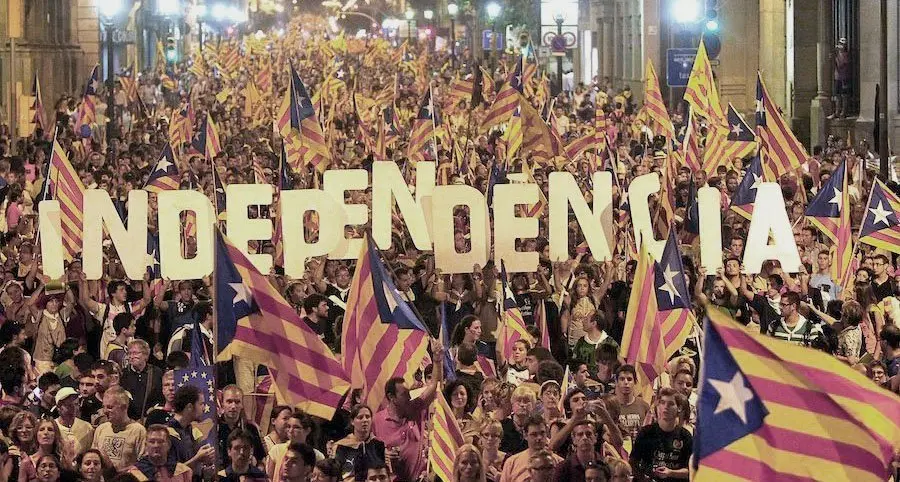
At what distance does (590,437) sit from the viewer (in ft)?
34.1

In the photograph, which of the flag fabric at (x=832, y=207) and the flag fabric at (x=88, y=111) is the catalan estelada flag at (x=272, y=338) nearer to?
the flag fabric at (x=832, y=207)

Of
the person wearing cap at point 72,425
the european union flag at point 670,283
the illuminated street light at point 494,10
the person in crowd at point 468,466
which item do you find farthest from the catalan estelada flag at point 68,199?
the illuminated street light at point 494,10

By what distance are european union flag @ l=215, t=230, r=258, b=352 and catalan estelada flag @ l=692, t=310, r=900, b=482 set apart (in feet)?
12.7

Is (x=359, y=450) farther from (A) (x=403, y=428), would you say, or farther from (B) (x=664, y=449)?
(B) (x=664, y=449)

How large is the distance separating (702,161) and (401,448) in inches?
582

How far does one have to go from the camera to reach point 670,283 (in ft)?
44.0

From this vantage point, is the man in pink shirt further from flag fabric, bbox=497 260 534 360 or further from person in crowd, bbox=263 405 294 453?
flag fabric, bbox=497 260 534 360

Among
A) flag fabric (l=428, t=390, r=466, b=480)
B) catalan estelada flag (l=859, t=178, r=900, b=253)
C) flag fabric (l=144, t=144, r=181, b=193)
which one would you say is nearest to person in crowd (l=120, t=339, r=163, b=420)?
flag fabric (l=428, t=390, r=466, b=480)

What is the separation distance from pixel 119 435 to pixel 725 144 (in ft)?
48.8

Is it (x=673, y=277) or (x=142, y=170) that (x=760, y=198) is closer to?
(x=673, y=277)

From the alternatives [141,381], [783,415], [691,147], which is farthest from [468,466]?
[691,147]

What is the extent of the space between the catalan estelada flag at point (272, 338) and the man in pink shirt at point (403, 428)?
1.15 feet

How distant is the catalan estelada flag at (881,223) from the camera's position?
17.0 m

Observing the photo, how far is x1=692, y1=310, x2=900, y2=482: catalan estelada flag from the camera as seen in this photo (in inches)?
303
